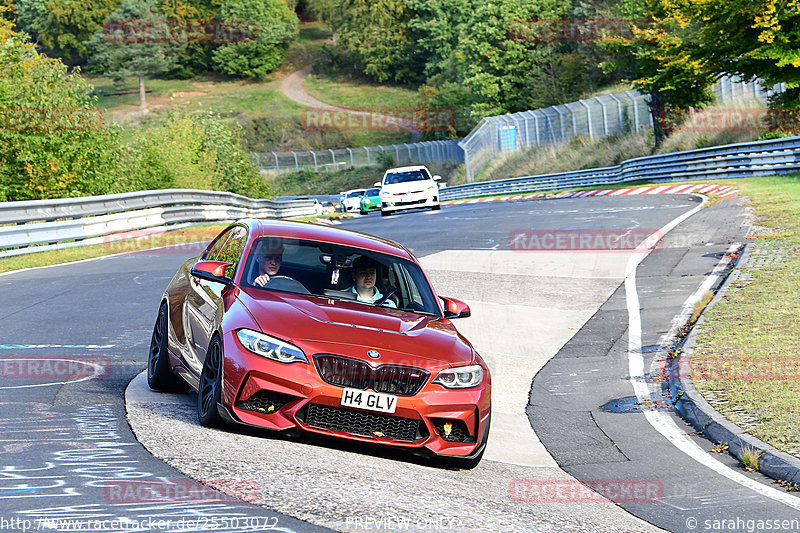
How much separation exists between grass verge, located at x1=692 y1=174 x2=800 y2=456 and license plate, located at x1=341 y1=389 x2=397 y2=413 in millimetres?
2869

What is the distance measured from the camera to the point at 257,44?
138m

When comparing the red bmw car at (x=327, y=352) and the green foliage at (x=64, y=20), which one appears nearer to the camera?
the red bmw car at (x=327, y=352)

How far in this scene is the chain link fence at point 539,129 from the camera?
156ft

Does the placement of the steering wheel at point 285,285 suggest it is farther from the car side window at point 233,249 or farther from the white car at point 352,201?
the white car at point 352,201

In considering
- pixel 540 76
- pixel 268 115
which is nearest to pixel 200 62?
pixel 268 115

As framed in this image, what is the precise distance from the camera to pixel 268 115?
389ft

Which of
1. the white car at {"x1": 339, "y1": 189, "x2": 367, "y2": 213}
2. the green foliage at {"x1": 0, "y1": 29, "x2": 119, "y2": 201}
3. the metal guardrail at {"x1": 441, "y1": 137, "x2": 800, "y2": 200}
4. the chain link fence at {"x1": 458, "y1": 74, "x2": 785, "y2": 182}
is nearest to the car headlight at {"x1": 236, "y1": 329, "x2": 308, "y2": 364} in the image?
the green foliage at {"x1": 0, "y1": 29, "x2": 119, "y2": 201}

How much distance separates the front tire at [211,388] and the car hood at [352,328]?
38cm

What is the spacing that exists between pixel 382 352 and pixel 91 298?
8.60 metres

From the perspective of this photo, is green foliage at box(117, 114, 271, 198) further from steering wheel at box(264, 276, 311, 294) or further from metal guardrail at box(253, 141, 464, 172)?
metal guardrail at box(253, 141, 464, 172)

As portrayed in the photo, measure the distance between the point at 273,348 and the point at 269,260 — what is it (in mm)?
1482

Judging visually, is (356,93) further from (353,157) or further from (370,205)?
(370,205)

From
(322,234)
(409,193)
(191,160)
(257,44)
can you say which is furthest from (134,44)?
(322,234)

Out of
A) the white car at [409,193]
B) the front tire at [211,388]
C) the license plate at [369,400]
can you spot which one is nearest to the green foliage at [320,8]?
the white car at [409,193]
